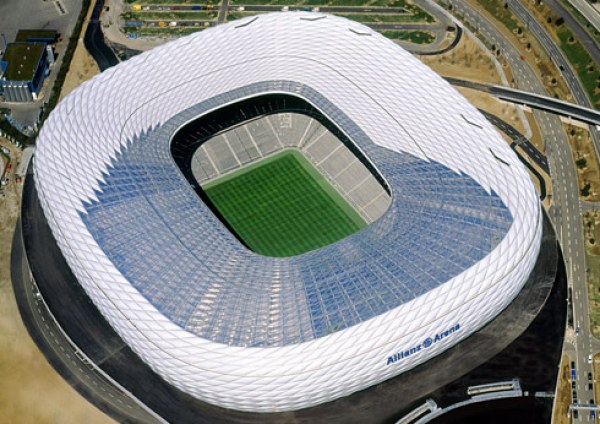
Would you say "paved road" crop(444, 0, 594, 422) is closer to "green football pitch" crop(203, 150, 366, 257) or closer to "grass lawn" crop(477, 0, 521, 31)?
"grass lawn" crop(477, 0, 521, 31)

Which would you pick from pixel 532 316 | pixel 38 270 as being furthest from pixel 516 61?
pixel 38 270

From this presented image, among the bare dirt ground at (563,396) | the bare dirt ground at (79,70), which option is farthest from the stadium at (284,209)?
the bare dirt ground at (79,70)

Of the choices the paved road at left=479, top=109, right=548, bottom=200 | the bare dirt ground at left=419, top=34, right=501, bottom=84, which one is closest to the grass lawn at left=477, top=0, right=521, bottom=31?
the bare dirt ground at left=419, top=34, right=501, bottom=84

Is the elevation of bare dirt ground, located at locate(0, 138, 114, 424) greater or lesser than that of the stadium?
lesser

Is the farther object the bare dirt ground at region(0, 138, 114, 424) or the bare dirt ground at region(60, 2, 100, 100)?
the bare dirt ground at region(60, 2, 100, 100)

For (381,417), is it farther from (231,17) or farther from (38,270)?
(231,17)

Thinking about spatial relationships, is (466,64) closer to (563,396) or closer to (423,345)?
(563,396)

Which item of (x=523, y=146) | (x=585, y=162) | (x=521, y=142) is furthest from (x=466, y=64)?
(x=585, y=162)
